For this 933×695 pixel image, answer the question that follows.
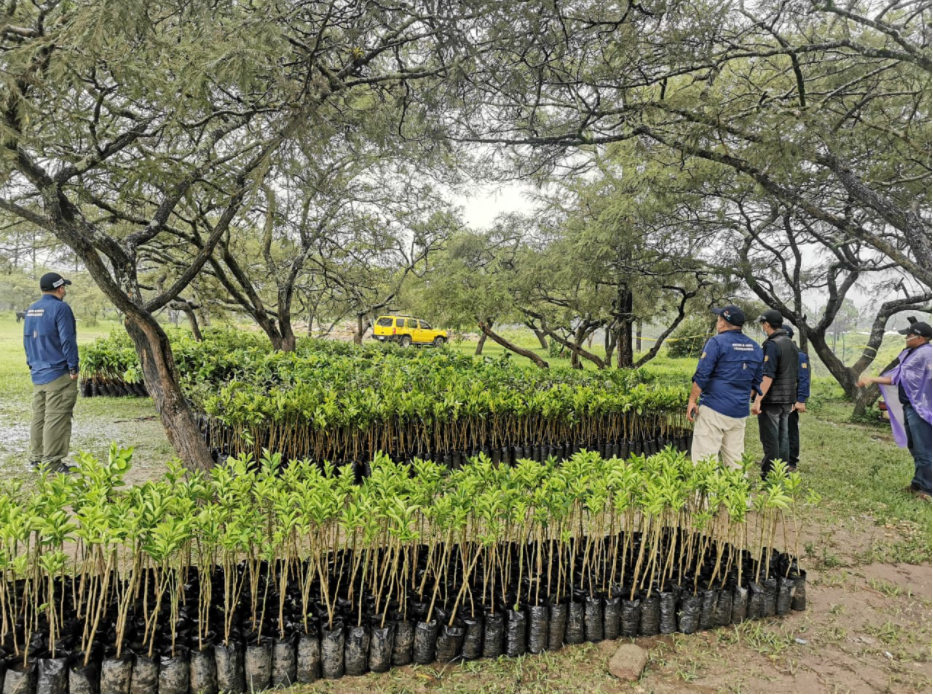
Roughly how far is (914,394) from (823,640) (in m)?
3.06

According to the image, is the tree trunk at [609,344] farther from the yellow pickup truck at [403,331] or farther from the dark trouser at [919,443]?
the yellow pickup truck at [403,331]

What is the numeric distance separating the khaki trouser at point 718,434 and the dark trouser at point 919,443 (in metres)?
1.67

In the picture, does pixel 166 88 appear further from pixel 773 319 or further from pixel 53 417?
pixel 773 319

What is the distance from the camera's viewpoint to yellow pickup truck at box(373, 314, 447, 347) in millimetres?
29250

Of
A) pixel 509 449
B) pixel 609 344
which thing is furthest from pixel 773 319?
pixel 609 344

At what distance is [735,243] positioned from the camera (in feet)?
35.1

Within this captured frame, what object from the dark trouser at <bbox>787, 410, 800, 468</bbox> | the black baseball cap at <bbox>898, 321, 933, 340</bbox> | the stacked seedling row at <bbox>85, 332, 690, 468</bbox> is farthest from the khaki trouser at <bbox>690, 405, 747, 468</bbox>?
the black baseball cap at <bbox>898, 321, 933, 340</bbox>

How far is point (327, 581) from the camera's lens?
2660 millimetres

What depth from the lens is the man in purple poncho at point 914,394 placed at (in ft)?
16.4

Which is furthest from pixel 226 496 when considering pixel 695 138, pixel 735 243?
pixel 735 243

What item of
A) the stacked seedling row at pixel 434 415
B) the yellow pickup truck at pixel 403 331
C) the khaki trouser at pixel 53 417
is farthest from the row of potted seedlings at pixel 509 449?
the yellow pickup truck at pixel 403 331

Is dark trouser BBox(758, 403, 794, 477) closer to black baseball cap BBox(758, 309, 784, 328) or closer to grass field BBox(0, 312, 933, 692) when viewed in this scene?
grass field BBox(0, 312, 933, 692)

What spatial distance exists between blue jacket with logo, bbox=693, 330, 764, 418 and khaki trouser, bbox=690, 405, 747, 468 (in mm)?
69

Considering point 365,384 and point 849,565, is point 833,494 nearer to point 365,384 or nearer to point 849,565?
point 849,565
